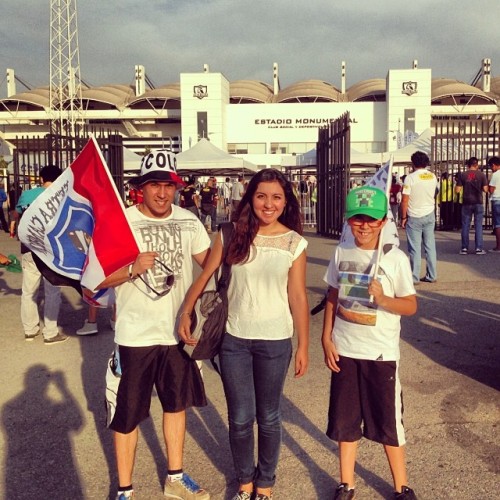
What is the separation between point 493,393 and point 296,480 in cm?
204

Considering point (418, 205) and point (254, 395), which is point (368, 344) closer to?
point (254, 395)

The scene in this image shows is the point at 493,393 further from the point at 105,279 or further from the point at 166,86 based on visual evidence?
the point at 166,86

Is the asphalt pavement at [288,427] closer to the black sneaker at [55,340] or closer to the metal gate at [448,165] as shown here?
the black sneaker at [55,340]

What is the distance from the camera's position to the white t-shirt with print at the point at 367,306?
300 centimetres

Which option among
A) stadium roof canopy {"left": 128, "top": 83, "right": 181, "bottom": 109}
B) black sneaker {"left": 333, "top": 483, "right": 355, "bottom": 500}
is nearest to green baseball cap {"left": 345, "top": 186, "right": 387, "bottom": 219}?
black sneaker {"left": 333, "top": 483, "right": 355, "bottom": 500}

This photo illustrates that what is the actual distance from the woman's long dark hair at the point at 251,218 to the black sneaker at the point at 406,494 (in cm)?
141

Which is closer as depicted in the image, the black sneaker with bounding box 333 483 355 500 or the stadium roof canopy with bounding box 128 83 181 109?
the black sneaker with bounding box 333 483 355 500

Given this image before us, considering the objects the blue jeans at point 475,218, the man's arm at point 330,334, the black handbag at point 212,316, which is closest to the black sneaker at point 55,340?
the black handbag at point 212,316

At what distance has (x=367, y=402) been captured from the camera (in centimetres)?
307

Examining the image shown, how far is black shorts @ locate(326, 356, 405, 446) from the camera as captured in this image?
300 cm

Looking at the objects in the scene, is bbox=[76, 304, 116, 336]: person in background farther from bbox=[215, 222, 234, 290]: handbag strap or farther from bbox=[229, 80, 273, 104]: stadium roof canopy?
bbox=[229, 80, 273, 104]: stadium roof canopy

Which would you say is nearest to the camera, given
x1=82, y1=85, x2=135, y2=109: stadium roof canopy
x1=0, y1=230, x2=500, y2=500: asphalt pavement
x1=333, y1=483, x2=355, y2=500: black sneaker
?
x1=333, y1=483, x2=355, y2=500: black sneaker

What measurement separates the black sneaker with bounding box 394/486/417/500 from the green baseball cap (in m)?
1.39

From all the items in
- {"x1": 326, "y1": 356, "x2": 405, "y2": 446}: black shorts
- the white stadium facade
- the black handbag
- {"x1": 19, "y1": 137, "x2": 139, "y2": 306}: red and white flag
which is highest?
the white stadium facade
